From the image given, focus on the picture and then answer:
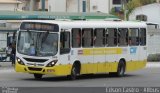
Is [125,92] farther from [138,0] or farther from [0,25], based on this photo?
[138,0]

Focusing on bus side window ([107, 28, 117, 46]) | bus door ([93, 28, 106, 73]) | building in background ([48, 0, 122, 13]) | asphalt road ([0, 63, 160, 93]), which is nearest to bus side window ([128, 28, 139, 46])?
bus side window ([107, 28, 117, 46])

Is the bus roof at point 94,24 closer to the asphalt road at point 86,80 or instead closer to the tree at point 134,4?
the asphalt road at point 86,80

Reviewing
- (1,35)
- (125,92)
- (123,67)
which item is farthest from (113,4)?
(125,92)

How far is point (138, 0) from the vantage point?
85250 mm

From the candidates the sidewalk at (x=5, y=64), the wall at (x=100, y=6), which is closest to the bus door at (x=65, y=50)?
the sidewalk at (x=5, y=64)

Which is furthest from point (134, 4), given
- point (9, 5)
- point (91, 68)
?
point (91, 68)

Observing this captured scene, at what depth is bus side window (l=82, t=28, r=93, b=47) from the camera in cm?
3117

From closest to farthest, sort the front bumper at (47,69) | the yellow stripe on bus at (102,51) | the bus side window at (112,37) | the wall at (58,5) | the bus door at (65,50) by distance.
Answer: the front bumper at (47,69)
the bus door at (65,50)
the yellow stripe on bus at (102,51)
the bus side window at (112,37)
the wall at (58,5)

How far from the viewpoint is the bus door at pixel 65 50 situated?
29.5 meters

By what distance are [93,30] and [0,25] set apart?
1354cm

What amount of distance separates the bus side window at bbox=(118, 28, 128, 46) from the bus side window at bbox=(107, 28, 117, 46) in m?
0.35

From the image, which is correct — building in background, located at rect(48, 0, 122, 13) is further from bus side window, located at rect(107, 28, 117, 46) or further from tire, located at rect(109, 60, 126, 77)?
bus side window, located at rect(107, 28, 117, 46)

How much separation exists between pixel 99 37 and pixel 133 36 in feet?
9.97

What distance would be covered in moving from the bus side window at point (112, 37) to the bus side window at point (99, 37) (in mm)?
424
